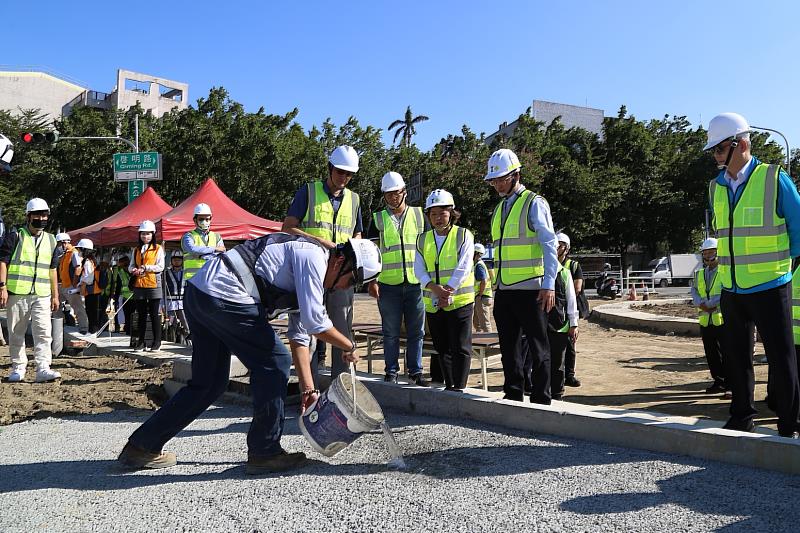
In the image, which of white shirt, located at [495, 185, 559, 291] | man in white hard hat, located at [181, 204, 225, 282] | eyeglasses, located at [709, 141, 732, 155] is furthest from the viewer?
man in white hard hat, located at [181, 204, 225, 282]

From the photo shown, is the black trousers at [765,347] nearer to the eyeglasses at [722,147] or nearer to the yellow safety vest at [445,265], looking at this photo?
the eyeglasses at [722,147]

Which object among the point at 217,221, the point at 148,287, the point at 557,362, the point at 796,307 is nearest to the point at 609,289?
the point at 217,221

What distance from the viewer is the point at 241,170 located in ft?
94.3

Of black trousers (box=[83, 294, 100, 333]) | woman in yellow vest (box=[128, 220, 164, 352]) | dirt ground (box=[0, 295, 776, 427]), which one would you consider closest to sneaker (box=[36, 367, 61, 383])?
dirt ground (box=[0, 295, 776, 427])

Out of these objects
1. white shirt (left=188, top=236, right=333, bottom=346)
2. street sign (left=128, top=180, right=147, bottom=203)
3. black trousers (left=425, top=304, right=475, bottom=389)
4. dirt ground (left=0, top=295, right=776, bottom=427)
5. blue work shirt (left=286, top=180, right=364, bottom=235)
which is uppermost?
street sign (left=128, top=180, right=147, bottom=203)

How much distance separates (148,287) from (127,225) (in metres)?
5.35

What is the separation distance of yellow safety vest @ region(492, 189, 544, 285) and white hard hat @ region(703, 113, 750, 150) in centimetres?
125

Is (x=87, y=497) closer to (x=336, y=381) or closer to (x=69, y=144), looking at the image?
(x=336, y=381)

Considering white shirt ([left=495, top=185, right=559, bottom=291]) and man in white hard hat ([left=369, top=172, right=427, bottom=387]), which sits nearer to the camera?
white shirt ([left=495, top=185, right=559, bottom=291])

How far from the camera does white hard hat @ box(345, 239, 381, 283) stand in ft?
11.6

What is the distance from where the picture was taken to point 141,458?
3762 millimetres

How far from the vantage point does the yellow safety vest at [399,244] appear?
5.90 meters

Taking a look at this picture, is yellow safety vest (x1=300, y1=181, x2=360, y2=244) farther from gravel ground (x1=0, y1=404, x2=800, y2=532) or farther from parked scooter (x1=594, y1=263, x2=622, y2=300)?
parked scooter (x1=594, y1=263, x2=622, y2=300)

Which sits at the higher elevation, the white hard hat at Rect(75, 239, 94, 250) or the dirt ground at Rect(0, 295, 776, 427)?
the white hard hat at Rect(75, 239, 94, 250)
